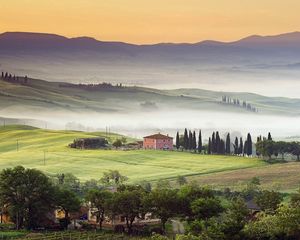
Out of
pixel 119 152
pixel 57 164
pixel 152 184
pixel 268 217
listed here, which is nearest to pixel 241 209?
pixel 268 217

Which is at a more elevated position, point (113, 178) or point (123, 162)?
point (123, 162)

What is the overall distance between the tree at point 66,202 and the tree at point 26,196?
0.63 metres

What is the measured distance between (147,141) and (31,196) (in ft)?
296

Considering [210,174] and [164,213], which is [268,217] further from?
[210,174]

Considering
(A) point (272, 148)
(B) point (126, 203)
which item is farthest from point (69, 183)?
(A) point (272, 148)

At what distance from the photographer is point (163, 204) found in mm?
71250

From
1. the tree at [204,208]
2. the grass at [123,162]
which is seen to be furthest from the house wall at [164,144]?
the tree at [204,208]

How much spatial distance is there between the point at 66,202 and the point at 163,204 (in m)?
10.3

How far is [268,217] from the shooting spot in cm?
6034

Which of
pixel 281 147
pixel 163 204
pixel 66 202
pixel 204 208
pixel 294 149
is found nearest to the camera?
pixel 204 208

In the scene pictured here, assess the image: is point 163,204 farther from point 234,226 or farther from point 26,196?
point 26,196

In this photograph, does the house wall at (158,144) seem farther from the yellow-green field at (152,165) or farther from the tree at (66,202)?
the tree at (66,202)

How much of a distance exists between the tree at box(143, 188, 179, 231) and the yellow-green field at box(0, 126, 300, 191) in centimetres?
3109

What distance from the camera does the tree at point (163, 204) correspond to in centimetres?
7106
